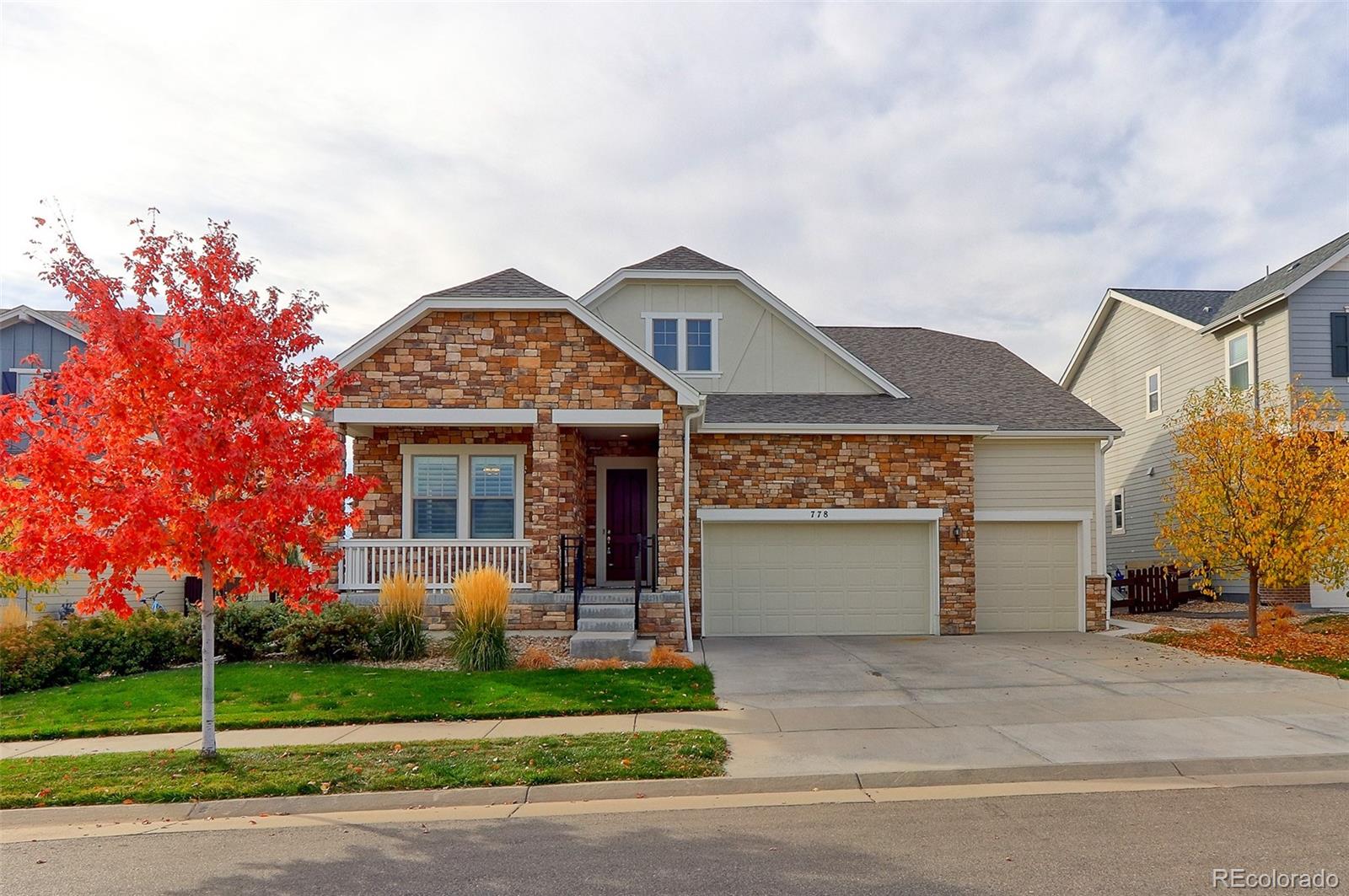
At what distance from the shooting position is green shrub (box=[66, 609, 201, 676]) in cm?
1261

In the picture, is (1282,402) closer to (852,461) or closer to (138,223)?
(852,461)

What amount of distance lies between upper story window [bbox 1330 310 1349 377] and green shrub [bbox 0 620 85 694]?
24.2 m

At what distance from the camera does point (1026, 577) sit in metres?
17.4

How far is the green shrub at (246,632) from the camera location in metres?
13.5

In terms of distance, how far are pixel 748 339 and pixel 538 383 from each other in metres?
5.46

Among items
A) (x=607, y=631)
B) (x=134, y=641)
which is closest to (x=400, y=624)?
(x=607, y=631)

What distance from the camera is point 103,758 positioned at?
817 cm

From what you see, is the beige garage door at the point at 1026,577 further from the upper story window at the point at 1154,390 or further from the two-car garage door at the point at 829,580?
the upper story window at the point at 1154,390

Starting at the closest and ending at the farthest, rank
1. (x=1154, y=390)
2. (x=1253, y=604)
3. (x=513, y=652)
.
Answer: (x=513, y=652), (x=1253, y=604), (x=1154, y=390)

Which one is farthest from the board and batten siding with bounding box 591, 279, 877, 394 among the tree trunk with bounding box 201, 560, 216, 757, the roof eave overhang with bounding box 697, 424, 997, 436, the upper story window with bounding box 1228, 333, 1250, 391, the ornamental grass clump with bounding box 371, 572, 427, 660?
the tree trunk with bounding box 201, 560, 216, 757

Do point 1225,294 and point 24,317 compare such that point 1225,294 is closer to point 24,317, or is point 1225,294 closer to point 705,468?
point 705,468

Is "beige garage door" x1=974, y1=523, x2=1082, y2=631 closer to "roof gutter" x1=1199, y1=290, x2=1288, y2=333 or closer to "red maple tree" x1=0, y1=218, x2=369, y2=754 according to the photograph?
"roof gutter" x1=1199, y1=290, x2=1288, y2=333

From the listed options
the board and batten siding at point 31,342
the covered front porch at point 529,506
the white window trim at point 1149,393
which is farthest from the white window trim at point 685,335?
the board and batten siding at point 31,342

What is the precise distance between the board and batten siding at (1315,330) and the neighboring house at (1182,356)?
0.7 inches
